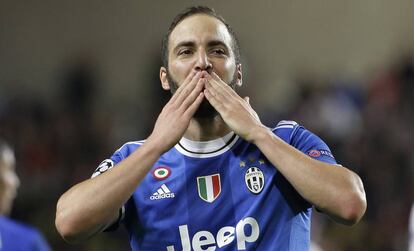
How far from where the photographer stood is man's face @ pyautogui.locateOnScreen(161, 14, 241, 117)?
11.9ft

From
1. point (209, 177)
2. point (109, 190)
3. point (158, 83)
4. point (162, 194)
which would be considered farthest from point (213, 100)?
point (158, 83)

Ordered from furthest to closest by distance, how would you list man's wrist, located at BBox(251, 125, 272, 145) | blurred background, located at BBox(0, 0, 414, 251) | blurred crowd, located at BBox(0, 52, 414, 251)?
blurred background, located at BBox(0, 0, 414, 251) < blurred crowd, located at BBox(0, 52, 414, 251) < man's wrist, located at BBox(251, 125, 272, 145)

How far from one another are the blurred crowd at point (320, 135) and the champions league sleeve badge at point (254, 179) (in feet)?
17.8

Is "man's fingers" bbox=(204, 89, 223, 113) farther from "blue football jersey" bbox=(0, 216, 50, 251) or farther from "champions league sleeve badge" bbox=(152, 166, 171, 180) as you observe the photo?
"blue football jersey" bbox=(0, 216, 50, 251)

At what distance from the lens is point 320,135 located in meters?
11.1

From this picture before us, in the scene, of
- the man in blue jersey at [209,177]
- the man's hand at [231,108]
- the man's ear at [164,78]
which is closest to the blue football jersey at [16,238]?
the man in blue jersey at [209,177]

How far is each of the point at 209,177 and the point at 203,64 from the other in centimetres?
48

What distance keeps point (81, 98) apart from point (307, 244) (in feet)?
33.1

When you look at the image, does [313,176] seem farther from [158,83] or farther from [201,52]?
[158,83]

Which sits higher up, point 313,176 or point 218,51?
point 218,51

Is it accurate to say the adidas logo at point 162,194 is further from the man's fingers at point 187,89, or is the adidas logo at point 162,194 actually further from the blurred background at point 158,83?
the blurred background at point 158,83

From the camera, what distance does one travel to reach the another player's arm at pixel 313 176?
3.29 m

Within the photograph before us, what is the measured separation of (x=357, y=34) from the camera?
14.0 meters

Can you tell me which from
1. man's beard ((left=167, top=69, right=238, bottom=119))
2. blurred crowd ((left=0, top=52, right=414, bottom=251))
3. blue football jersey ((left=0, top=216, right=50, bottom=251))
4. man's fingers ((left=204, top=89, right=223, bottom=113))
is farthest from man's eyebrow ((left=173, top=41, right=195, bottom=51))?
A: blurred crowd ((left=0, top=52, right=414, bottom=251))
